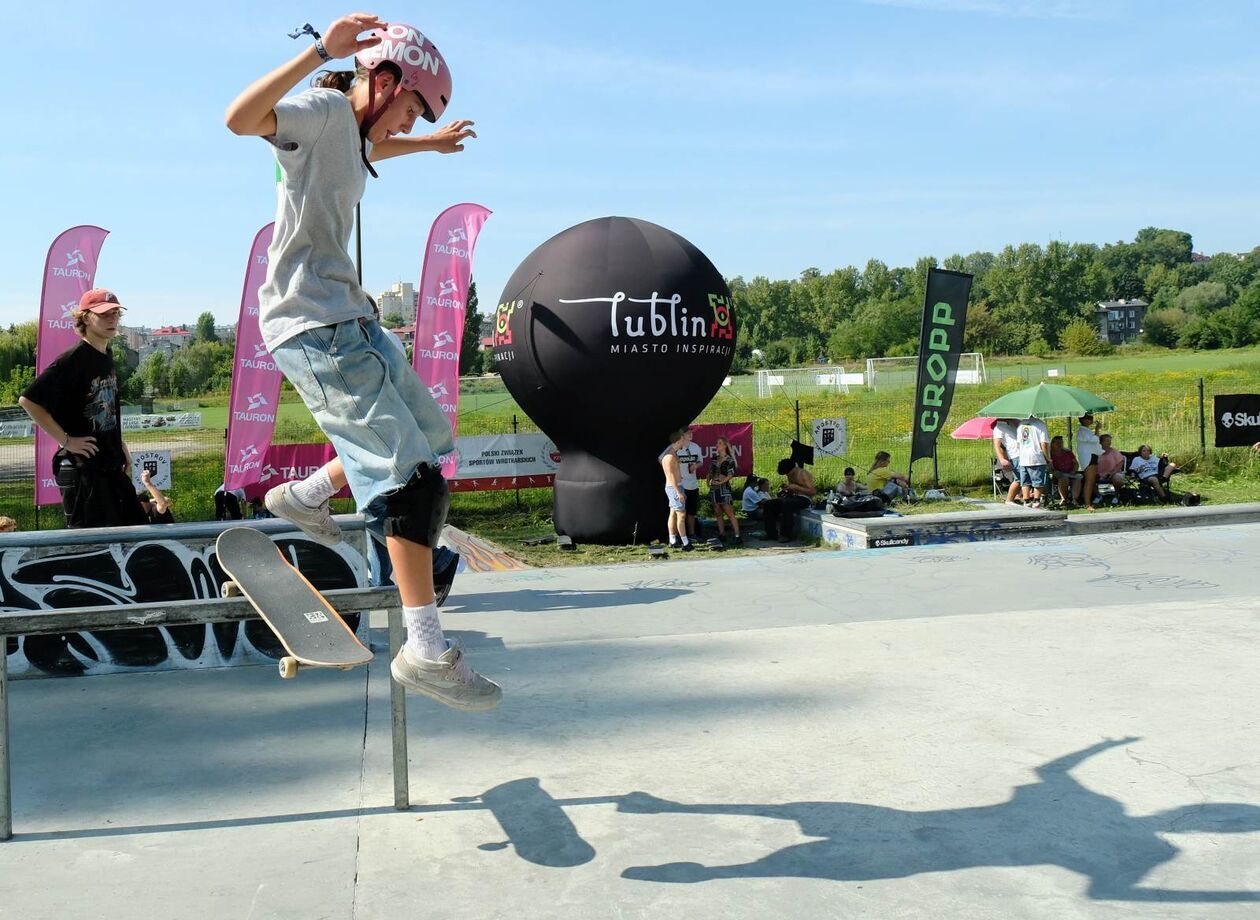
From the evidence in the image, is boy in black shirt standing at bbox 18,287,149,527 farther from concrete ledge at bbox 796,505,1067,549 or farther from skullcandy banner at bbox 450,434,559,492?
skullcandy banner at bbox 450,434,559,492

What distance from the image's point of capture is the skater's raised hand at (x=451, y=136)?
3.76m

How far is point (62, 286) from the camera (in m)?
Result: 13.1

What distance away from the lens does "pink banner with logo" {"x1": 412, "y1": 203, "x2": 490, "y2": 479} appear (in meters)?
15.2

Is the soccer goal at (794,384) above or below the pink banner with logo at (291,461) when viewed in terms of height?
above

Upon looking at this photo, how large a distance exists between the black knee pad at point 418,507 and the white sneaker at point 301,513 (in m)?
0.45

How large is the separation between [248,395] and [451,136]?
37.7 feet

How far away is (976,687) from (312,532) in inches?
134

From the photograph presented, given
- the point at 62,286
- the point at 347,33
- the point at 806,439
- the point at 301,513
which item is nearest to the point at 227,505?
the point at 62,286

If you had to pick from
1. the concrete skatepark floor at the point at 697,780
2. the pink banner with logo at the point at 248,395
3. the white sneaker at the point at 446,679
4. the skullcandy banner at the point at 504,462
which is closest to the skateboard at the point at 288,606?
the white sneaker at the point at 446,679

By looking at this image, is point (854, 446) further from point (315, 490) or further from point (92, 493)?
point (315, 490)

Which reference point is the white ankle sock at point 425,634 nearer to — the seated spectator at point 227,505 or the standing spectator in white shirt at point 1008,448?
the seated spectator at point 227,505

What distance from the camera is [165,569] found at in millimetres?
6574

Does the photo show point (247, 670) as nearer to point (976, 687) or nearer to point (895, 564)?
point (976, 687)

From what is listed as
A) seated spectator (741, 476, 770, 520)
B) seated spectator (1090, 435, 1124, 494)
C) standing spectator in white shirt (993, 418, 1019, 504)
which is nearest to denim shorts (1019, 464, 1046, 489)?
standing spectator in white shirt (993, 418, 1019, 504)
